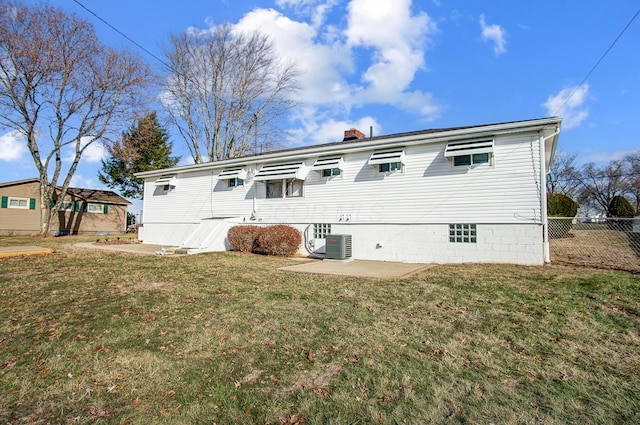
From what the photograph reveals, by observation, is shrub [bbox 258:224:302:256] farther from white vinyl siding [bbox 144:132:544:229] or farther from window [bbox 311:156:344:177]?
window [bbox 311:156:344:177]

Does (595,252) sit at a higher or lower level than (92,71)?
lower

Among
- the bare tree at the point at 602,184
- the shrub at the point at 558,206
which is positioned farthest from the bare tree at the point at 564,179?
the shrub at the point at 558,206

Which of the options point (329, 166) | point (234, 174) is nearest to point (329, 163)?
point (329, 166)

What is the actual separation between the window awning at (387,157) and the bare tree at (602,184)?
156 ft

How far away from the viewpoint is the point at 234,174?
15.5 meters

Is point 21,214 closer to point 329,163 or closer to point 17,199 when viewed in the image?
point 17,199

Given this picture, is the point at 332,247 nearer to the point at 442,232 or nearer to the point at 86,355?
the point at 442,232

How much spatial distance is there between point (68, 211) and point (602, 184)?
62.1 m

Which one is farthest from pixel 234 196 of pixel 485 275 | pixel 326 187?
pixel 485 275

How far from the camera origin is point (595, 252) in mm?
11211

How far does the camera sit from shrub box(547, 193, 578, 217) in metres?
17.6

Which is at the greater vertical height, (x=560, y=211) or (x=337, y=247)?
(x=560, y=211)

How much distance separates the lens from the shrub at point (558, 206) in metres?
Result: 17.6

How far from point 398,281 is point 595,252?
8.31m
